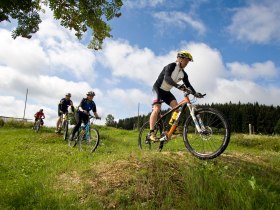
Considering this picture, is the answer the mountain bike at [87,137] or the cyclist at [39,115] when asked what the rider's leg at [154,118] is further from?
the cyclist at [39,115]

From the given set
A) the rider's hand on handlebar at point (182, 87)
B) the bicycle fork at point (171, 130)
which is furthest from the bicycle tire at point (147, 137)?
the rider's hand on handlebar at point (182, 87)

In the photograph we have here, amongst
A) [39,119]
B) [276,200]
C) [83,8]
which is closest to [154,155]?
[276,200]

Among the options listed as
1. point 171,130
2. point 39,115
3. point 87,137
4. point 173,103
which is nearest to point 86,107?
point 87,137

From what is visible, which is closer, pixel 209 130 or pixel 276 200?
pixel 276 200

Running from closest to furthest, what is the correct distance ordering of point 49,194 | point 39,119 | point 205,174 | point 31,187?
A: point 205,174
point 49,194
point 31,187
point 39,119

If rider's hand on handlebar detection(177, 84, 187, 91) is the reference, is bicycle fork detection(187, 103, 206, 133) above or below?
below

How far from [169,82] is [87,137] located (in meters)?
7.08

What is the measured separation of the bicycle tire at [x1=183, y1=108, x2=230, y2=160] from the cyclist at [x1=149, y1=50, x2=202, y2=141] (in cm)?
65

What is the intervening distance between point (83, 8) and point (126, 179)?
4434 mm

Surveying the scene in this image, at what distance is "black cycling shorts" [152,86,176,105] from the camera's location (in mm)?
9594

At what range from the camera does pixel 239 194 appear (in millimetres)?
6137

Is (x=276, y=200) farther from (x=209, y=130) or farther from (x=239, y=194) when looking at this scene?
(x=209, y=130)

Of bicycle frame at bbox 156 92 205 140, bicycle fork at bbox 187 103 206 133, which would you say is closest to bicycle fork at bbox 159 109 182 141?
bicycle frame at bbox 156 92 205 140

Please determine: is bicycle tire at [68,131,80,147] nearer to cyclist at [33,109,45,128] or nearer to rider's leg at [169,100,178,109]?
rider's leg at [169,100,178,109]
